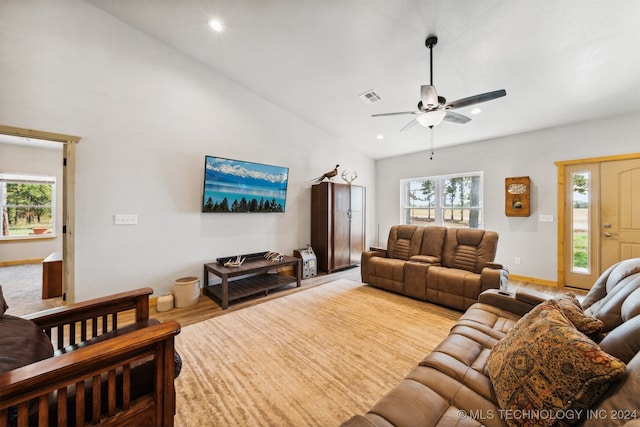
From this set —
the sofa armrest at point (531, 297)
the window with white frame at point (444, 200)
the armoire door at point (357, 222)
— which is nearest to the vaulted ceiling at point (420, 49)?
the window with white frame at point (444, 200)

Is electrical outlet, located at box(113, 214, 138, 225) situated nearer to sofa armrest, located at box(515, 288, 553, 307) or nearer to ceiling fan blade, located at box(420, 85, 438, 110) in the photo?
ceiling fan blade, located at box(420, 85, 438, 110)

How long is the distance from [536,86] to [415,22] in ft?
6.44

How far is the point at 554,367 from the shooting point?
33.3 inches

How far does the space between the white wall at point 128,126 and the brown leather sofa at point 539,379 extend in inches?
133

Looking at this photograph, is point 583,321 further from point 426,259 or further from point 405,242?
point 405,242

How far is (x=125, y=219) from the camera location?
2998 millimetres

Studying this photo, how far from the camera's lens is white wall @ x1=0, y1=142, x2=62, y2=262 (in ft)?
16.1

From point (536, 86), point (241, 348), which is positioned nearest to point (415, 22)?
point (536, 86)

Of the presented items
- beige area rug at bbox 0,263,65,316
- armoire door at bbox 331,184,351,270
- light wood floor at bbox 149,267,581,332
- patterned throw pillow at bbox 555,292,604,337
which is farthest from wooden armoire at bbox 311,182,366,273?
beige area rug at bbox 0,263,65,316

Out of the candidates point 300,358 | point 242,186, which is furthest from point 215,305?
point 242,186

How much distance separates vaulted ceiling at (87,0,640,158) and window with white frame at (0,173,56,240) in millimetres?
4773

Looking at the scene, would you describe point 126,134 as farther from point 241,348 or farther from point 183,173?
point 241,348

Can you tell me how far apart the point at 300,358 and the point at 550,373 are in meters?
1.71

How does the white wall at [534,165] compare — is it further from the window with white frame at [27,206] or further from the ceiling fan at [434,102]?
the window with white frame at [27,206]
